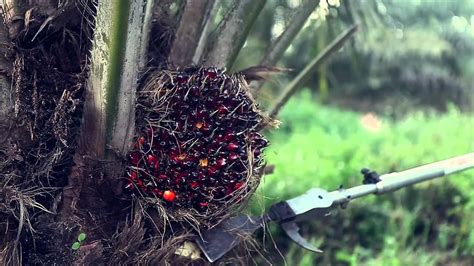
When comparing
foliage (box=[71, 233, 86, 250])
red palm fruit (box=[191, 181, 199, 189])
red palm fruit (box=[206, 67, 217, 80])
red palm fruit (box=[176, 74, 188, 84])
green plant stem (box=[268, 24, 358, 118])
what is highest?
red palm fruit (box=[206, 67, 217, 80])

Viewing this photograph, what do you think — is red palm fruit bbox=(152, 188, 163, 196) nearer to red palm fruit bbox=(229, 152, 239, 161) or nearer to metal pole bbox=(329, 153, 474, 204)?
red palm fruit bbox=(229, 152, 239, 161)

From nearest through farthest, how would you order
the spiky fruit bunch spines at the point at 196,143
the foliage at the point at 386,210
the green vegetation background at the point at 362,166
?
the spiky fruit bunch spines at the point at 196,143 < the green vegetation background at the point at 362,166 < the foliage at the point at 386,210

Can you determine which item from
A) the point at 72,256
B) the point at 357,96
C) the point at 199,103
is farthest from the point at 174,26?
the point at 357,96

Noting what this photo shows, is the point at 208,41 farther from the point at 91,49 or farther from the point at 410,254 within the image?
the point at 410,254

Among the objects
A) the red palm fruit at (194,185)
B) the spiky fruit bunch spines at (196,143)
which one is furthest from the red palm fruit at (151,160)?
the red palm fruit at (194,185)

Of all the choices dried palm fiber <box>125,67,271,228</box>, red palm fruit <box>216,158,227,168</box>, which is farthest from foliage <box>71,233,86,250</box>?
red palm fruit <box>216,158,227,168</box>

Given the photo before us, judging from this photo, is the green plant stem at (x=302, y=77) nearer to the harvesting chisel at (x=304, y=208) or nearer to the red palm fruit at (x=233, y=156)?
the harvesting chisel at (x=304, y=208)

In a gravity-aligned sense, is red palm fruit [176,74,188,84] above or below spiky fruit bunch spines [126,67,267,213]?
above
